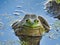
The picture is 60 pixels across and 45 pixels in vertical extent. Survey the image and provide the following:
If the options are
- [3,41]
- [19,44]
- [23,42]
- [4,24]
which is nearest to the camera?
[23,42]

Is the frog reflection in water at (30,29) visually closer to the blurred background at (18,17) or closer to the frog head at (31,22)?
the frog head at (31,22)

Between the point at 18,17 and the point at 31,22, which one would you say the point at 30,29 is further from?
the point at 18,17

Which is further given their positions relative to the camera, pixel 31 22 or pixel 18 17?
pixel 18 17

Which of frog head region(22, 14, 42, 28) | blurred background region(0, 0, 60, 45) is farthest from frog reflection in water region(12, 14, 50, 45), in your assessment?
blurred background region(0, 0, 60, 45)

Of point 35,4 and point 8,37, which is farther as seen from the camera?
point 35,4

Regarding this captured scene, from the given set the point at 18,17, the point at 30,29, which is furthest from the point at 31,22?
the point at 18,17

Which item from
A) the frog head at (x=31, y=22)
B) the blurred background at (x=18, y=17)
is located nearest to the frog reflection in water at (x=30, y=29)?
the frog head at (x=31, y=22)

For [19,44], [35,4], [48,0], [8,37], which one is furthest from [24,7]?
[19,44]

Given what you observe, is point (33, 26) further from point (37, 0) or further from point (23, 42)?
point (37, 0)

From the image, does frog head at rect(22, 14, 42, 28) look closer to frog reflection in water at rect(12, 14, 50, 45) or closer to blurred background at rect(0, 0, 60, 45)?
frog reflection in water at rect(12, 14, 50, 45)
